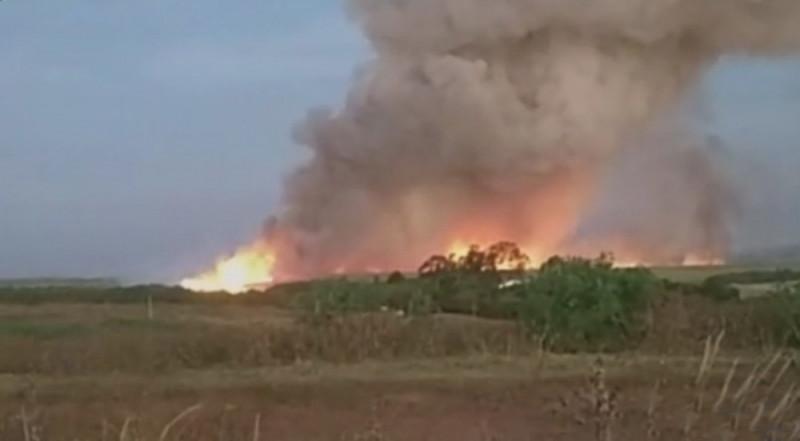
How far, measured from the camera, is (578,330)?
23891 mm

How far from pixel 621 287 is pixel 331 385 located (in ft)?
27.2

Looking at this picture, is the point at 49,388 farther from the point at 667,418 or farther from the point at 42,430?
the point at 667,418

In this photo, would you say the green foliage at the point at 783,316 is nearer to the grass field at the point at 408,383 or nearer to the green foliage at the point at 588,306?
the grass field at the point at 408,383

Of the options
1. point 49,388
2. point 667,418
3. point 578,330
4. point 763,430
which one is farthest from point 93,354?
point 763,430

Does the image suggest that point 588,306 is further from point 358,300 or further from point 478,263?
point 478,263

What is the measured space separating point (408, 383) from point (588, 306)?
701cm

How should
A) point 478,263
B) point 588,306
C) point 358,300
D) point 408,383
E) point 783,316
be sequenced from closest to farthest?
1. point 408,383
2. point 783,316
3. point 588,306
4. point 358,300
5. point 478,263

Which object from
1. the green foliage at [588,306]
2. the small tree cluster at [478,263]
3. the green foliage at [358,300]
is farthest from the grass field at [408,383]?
the small tree cluster at [478,263]

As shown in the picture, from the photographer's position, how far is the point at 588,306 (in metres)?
24.3

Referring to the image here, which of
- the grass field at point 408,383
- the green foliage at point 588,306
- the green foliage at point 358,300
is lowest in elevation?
the grass field at point 408,383

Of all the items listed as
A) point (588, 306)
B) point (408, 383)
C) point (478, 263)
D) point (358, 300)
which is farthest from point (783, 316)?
point (478, 263)

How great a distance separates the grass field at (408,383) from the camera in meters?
11.8

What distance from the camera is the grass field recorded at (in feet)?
38.7

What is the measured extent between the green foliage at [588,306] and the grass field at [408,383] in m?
0.38
